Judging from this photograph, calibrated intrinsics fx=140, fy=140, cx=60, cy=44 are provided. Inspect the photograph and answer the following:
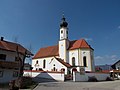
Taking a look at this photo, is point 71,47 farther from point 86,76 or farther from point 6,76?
point 6,76

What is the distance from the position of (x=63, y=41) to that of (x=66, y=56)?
5.44 m

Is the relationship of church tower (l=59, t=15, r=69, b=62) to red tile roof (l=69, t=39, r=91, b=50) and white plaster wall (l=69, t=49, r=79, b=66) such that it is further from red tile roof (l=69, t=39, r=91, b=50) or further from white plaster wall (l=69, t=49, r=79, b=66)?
red tile roof (l=69, t=39, r=91, b=50)

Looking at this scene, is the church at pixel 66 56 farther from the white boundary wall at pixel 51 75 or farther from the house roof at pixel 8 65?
the house roof at pixel 8 65

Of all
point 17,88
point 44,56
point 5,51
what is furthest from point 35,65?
point 17,88

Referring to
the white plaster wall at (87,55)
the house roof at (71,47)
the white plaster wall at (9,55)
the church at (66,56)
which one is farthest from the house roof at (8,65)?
the house roof at (71,47)

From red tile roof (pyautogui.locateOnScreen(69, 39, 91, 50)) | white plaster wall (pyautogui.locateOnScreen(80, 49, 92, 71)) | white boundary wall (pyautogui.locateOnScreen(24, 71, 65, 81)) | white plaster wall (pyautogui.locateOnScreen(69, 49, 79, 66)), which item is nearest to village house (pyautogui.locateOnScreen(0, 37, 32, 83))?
white boundary wall (pyautogui.locateOnScreen(24, 71, 65, 81))

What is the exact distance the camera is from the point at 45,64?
166 feet

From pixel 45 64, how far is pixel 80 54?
571 inches

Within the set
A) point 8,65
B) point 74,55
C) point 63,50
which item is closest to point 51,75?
point 8,65

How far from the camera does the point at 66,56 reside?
45375 mm

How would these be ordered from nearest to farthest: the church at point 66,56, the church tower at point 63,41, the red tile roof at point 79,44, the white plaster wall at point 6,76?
the white plaster wall at point 6,76 → the church at point 66,56 → the red tile roof at point 79,44 → the church tower at point 63,41

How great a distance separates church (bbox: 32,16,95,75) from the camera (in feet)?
132

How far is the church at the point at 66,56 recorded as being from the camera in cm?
4031

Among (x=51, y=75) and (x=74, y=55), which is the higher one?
(x=74, y=55)
